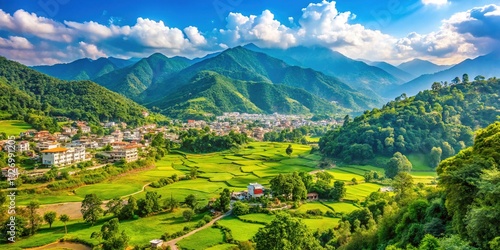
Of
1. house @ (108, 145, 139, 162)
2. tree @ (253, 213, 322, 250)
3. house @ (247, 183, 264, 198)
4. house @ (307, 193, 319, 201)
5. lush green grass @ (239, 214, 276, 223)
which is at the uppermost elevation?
house @ (108, 145, 139, 162)

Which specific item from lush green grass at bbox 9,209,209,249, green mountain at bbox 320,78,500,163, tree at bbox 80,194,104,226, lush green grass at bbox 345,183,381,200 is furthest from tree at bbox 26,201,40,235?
green mountain at bbox 320,78,500,163

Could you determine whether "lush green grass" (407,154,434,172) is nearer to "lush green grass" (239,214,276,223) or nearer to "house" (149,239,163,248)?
"lush green grass" (239,214,276,223)

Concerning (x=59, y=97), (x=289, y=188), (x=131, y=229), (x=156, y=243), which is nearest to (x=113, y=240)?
(x=156, y=243)

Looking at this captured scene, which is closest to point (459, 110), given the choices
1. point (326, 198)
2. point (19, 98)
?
point (326, 198)

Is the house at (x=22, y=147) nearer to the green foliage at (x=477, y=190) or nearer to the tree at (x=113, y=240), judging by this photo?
the tree at (x=113, y=240)

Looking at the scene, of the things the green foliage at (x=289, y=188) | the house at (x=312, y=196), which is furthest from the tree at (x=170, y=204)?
the house at (x=312, y=196)

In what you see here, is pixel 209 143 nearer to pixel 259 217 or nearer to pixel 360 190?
pixel 360 190
